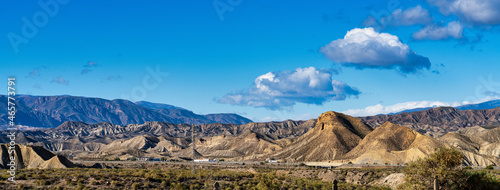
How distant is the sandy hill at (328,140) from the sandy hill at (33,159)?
7437 cm

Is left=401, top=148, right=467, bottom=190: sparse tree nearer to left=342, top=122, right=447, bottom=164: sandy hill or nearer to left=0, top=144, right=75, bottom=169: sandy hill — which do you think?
left=0, top=144, right=75, bottom=169: sandy hill

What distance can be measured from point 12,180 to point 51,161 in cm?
3248

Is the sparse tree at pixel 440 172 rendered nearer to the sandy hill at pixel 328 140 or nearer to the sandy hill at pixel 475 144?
the sandy hill at pixel 328 140

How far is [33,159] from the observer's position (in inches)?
3091

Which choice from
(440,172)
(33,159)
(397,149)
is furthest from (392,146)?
(440,172)

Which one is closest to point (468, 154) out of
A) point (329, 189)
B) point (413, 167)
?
point (329, 189)

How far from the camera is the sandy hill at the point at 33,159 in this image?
7475 cm

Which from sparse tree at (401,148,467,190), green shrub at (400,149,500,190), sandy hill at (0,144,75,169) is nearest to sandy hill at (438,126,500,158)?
sandy hill at (0,144,75,169)

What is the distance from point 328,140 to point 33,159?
87191 mm

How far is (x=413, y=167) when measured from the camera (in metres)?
35.6

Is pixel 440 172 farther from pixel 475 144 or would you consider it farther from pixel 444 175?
pixel 475 144

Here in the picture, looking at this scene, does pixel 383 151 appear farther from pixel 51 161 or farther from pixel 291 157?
pixel 51 161

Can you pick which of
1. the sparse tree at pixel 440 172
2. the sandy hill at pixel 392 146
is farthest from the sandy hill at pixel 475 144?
the sparse tree at pixel 440 172

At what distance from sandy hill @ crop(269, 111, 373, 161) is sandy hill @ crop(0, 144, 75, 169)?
74368 mm
